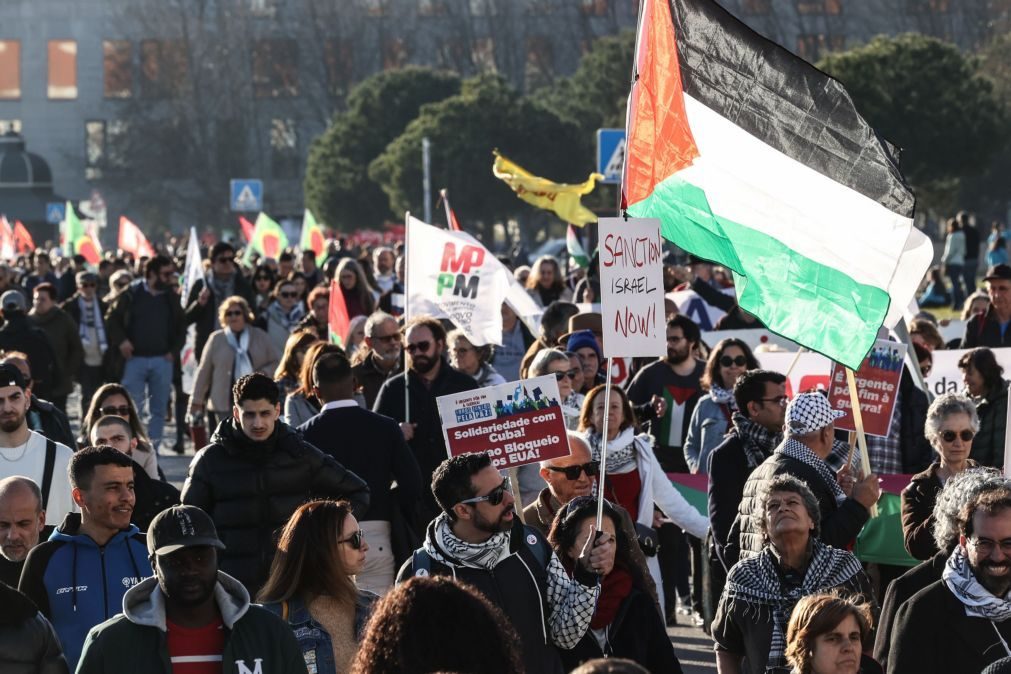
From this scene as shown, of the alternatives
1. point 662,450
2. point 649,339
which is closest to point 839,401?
point 662,450

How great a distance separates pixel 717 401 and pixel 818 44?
62398 millimetres

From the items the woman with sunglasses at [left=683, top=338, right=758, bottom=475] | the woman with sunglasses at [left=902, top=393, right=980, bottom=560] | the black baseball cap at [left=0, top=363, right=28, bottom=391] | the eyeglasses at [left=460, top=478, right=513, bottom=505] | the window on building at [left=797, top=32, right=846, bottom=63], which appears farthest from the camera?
the window on building at [left=797, top=32, right=846, bottom=63]

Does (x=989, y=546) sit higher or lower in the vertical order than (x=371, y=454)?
lower

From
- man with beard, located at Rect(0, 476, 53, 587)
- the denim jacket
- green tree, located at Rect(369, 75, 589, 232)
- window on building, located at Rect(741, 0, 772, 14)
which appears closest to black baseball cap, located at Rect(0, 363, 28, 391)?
man with beard, located at Rect(0, 476, 53, 587)

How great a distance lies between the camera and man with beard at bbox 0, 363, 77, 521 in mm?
7715

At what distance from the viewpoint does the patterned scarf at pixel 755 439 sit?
8070 mm

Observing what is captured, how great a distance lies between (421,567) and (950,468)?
2666 mm

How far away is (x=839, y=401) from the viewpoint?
945 centimetres

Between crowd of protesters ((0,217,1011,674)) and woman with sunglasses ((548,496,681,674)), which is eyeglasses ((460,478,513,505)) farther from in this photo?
woman with sunglasses ((548,496,681,674))

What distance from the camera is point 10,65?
90.4 metres

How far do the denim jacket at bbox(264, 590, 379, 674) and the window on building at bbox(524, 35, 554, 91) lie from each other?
69.9 meters

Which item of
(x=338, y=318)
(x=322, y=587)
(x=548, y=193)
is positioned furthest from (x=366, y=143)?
(x=322, y=587)

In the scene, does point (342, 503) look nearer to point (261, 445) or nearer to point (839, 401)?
point (261, 445)

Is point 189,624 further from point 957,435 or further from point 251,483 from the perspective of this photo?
point 957,435
